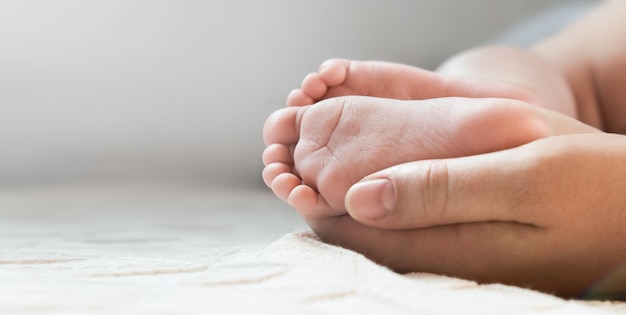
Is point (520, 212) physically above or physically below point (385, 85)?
below

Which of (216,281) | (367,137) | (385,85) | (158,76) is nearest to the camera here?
(216,281)

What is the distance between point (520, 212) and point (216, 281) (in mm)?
216

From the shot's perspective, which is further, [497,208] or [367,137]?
[367,137]

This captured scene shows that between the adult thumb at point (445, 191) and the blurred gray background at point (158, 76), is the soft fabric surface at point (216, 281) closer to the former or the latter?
the adult thumb at point (445, 191)

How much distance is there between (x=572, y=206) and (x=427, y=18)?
101 centimetres

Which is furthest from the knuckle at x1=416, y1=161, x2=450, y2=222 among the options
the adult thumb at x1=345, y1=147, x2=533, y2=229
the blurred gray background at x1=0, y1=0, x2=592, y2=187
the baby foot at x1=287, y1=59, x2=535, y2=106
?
the blurred gray background at x1=0, y1=0, x2=592, y2=187

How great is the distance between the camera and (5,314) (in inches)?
17.3

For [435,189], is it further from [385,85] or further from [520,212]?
[385,85]

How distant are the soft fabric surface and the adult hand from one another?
0.04 meters

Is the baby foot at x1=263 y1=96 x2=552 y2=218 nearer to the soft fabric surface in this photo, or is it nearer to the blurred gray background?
the soft fabric surface

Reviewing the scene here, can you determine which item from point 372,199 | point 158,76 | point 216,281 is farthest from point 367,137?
point 158,76

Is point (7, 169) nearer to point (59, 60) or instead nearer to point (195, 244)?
point (59, 60)

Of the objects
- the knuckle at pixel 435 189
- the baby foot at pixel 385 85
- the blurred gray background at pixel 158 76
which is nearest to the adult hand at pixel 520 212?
the knuckle at pixel 435 189

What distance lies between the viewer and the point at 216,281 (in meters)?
0.53
